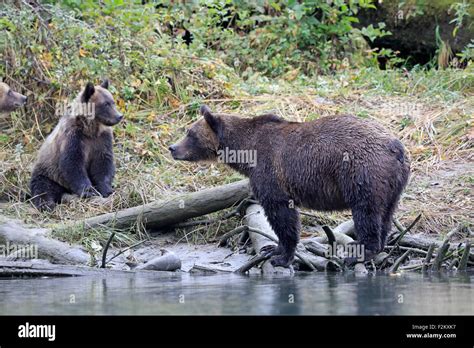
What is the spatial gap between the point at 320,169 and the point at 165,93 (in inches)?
215

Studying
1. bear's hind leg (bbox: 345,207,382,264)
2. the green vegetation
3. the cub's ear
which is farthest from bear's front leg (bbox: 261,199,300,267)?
the green vegetation

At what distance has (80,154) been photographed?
12375 millimetres

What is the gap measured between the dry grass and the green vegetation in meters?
0.02

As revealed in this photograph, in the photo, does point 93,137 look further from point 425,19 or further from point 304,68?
point 425,19

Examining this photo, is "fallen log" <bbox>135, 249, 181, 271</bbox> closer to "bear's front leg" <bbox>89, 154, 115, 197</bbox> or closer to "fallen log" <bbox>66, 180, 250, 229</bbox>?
"fallen log" <bbox>66, 180, 250, 229</bbox>

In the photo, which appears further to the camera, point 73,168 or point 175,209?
point 73,168

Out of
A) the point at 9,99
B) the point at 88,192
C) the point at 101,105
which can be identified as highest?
the point at 9,99

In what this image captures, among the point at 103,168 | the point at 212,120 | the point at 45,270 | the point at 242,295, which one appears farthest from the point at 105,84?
the point at 242,295

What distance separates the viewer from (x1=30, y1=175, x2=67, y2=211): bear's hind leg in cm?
1209

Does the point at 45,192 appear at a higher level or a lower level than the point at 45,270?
higher

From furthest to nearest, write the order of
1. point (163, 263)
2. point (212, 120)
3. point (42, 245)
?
point (212, 120), point (42, 245), point (163, 263)

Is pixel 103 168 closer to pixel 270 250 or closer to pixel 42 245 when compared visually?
pixel 42 245
